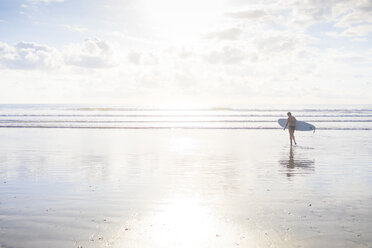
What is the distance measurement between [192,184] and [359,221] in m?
5.31

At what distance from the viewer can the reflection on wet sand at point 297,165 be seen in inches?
532

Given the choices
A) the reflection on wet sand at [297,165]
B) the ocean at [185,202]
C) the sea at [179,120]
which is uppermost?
the ocean at [185,202]

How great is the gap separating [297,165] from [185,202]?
7991 millimetres

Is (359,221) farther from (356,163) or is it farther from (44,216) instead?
(356,163)

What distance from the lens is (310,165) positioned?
1523 cm

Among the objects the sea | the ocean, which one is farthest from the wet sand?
the sea

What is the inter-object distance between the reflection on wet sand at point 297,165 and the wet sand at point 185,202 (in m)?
0.04

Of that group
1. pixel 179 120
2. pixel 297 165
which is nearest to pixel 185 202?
pixel 297 165

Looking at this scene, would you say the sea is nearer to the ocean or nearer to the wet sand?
the ocean

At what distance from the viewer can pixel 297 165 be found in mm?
15258

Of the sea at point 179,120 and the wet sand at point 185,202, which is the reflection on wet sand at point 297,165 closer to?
the wet sand at point 185,202

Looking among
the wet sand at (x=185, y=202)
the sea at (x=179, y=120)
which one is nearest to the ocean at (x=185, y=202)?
the wet sand at (x=185, y=202)

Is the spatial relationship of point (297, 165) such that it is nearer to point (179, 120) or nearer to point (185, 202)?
point (185, 202)

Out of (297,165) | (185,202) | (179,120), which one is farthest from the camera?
(179,120)
